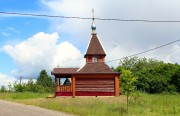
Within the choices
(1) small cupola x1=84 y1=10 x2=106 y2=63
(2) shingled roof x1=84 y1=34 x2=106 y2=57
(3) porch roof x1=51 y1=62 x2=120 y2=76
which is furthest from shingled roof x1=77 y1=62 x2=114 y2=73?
(2) shingled roof x1=84 y1=34 x2=106 y2=57

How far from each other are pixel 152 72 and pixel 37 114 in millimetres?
43596

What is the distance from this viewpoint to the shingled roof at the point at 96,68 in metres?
Result: 40.8

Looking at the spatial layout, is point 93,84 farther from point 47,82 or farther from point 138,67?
point 47,82

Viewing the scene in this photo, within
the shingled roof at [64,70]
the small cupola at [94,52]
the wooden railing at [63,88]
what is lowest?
the wooden railing at [63,88]

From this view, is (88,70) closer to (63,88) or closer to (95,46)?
(63,88)

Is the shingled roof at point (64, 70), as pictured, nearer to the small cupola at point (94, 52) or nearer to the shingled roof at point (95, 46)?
the small cupola at point (94, 52)

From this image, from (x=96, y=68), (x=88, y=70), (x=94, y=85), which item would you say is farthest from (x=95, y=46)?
(x=94, y=85)

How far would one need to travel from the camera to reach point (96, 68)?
41.5 meters

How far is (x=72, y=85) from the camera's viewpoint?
4091 centimetres

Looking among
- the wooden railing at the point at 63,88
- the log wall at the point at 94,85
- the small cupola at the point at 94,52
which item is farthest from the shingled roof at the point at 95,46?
the wooden railing at the point at 63,88

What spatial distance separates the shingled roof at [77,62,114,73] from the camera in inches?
1606

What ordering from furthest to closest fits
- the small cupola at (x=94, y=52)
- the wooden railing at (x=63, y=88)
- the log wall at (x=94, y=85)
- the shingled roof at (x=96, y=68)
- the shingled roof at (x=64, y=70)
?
the small cupola at (x=94, y=52), the shingled roof at (x=64, y=70), the wooden railing at (x=63, y=88), the log wall at (x=94, y=85), the shingled roof at (x=96, y=68)

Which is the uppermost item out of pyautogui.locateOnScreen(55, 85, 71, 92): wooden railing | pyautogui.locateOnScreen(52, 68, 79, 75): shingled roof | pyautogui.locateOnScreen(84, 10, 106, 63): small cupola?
pyautogui.locateOnScreen(84, 10, 106, 63): small cupola

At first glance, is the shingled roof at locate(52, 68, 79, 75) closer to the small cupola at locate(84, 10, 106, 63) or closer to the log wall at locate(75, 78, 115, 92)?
the log wall at locate(75, 78, 115, 92)
